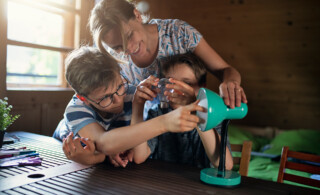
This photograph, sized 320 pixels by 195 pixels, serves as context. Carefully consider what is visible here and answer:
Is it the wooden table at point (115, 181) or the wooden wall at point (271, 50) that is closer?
the wooden table at point (115, 181)

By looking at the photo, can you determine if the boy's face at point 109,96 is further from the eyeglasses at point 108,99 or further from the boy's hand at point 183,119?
the boy's hand at point 183,119

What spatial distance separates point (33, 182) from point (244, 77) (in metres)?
3.11

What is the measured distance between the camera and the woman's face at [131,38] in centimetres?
124

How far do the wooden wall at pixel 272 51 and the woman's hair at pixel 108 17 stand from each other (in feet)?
8.39

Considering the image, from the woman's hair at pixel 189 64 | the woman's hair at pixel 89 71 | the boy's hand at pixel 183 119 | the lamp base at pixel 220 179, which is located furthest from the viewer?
the woman's hair at pixel 189 64

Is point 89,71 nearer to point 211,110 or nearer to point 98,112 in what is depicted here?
point 98,112

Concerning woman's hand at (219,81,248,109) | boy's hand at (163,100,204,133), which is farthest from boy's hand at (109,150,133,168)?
woman's hand at (219,81,248,109)

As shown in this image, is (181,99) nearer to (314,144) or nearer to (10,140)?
(10,140)

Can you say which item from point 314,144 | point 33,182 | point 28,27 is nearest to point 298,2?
point 314,144

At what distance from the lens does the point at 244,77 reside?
11.8 feet

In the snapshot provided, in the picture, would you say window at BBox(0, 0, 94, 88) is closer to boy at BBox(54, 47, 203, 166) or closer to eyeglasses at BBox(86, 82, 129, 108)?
boy at BBox(54, 47, 203, 166)

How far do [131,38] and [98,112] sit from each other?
0.37 metres

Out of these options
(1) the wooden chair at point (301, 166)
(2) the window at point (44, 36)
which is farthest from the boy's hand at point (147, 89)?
(2) the window at point (44, 36)

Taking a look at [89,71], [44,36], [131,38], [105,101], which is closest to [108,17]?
[131,38]
